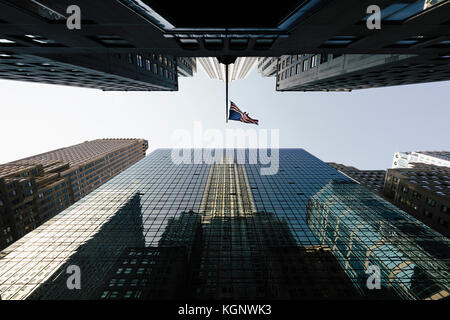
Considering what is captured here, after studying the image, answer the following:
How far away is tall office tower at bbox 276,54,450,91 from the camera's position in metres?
22.0

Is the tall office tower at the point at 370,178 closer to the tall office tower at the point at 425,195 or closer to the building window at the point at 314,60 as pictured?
the tall office tower at the point at 425,195

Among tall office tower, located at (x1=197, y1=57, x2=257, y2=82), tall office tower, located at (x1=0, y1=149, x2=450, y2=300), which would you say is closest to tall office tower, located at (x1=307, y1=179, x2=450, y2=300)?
tall office tower, located at (x1=0, y1=149, x2=450, y2=300)

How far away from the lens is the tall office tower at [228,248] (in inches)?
929

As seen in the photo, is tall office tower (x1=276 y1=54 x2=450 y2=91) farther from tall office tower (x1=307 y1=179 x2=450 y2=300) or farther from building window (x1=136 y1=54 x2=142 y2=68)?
building window (x1=136 y1=54 x2=142 y2=68)

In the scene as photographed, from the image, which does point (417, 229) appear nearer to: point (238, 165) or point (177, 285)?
point (177, 285)

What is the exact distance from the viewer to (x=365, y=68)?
2570cm

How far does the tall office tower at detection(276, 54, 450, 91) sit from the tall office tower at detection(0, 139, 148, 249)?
82.4 metres

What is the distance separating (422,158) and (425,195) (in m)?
89.0

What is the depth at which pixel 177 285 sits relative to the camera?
24.1 m
